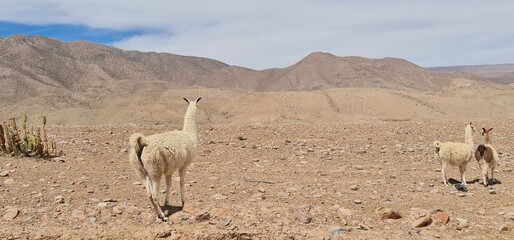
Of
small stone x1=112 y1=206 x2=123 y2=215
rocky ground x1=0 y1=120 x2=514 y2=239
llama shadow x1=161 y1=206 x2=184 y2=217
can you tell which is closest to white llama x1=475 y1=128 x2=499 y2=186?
rocky ground x1=0 y1=120 x2=514 y2=239

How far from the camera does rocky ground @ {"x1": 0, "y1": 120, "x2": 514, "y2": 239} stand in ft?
27.5

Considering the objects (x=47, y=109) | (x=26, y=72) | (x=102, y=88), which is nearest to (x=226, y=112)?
(x=47, y=109)

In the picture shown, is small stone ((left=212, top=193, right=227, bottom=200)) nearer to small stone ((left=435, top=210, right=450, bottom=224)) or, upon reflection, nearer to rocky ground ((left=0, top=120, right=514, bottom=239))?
rocky ground ((left=0, top=120, right=514, bottom=239))

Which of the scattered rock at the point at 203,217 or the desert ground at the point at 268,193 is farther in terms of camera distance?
the scattered rock at the point at 203,217

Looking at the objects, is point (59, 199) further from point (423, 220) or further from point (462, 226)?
point (462, 226)

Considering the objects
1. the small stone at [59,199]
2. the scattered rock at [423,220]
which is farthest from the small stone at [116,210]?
the scattered rock at [423,220]

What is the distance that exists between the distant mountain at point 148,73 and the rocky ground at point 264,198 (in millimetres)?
61011

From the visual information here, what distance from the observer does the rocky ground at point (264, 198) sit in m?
8.38

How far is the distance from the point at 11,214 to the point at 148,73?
108m

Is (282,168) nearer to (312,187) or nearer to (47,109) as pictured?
(312,187)

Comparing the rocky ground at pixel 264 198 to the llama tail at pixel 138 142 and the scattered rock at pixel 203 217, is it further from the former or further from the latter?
the llama tail at pixel 138 142

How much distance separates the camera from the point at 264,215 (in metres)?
8.80

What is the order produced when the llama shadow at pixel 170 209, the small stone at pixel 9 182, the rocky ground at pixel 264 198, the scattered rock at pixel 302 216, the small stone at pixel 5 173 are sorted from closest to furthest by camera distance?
the rocky ground at pixel 264 198, the scattered rock at pixel 302 216, the llama shadow at pixel 170 209, the small stone at pixel 9 182, the small stone at pixel 5 173

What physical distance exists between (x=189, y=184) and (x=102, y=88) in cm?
8259
